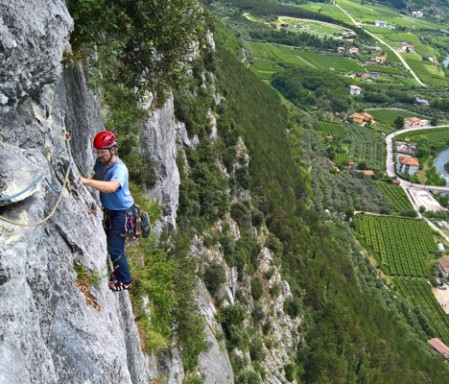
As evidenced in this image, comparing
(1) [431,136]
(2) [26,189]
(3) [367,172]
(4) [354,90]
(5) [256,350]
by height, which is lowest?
(1) [431,136]

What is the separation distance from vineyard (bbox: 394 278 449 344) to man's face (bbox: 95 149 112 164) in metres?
83.7

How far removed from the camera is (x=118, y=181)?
355 inches

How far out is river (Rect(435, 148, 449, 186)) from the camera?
147600 millimetres

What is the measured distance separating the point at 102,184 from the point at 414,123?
18734 cm

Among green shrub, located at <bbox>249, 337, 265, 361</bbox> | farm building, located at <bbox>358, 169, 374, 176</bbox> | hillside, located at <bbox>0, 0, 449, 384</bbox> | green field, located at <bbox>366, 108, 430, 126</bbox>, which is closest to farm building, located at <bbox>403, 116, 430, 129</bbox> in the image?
green field, located at <bbox>366, 108, 430, 126</bbox>

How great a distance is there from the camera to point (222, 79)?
66938mm

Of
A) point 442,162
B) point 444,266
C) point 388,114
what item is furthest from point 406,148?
point 444,266

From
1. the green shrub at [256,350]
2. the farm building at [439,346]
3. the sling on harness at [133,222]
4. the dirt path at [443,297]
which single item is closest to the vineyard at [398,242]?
the dirt path at [443,297]

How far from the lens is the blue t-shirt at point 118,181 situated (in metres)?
9.16

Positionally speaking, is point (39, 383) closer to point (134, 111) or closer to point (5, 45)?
point (5, 45)

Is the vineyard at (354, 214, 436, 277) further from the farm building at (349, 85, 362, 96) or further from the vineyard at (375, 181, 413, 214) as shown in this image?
the farm building at (349, 85, 362, 96)

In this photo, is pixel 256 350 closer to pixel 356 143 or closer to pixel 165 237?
pixel 165 237

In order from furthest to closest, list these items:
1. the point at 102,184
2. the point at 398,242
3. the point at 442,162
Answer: the point at 442,162, the point at 398,242, the point at 102,184

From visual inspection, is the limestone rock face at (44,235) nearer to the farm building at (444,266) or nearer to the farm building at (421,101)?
the farm building at (444,266)
